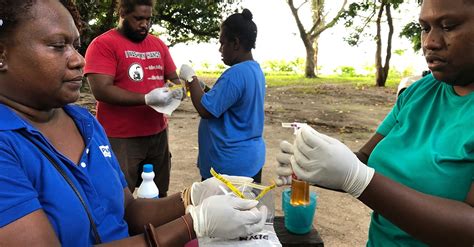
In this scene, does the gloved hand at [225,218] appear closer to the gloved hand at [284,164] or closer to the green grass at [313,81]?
the gloved hand at [284,164]

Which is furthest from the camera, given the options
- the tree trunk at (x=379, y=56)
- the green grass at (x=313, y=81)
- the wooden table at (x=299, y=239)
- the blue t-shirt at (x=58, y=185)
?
the green grass at (x=313, y=81)

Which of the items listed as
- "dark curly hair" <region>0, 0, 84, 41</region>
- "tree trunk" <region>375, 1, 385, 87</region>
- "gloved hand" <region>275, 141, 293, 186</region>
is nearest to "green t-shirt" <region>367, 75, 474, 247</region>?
"gloved hand" <region>275, 141, 293, 186</region>

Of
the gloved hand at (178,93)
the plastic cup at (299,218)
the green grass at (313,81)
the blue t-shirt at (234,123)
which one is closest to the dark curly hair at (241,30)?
the blue t-shirt at (234,123)

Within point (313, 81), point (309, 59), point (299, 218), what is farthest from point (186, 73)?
point (309, 59)

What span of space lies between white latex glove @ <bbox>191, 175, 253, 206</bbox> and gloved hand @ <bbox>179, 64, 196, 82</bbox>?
5.51 feet

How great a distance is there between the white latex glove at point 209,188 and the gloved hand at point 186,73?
168 centimetres

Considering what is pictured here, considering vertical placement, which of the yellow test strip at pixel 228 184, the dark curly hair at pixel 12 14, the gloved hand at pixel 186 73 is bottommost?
the yellow test strip at pixel 228 184

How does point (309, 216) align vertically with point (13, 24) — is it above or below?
below

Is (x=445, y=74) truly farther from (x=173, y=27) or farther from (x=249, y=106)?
(x=173, y=27)

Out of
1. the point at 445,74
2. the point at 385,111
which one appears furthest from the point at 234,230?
the point at 385,111

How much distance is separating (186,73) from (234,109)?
64cm

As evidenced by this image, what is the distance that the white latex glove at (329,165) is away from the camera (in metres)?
1.25

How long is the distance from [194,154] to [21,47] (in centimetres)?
469

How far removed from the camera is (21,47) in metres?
1.18
